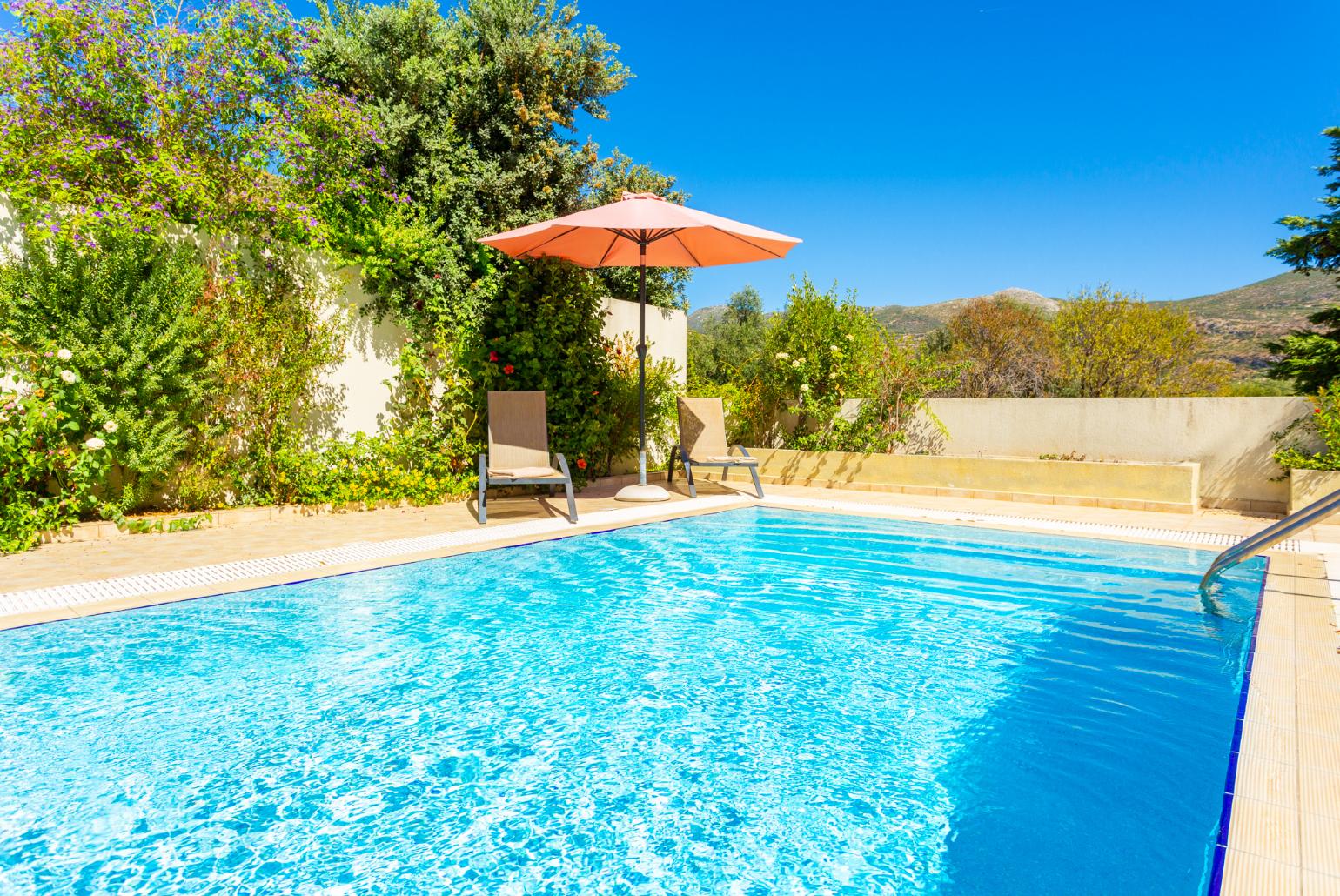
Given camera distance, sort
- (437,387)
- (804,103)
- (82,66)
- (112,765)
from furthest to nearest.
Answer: (804,103), (437,387), (82,66), (112,765)

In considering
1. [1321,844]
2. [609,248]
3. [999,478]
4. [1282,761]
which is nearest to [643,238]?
[609,248]

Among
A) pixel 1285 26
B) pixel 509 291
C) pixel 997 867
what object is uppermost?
pixel 1285 26

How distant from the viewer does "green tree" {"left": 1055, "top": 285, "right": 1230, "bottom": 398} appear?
12922mm

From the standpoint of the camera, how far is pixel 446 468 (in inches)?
314

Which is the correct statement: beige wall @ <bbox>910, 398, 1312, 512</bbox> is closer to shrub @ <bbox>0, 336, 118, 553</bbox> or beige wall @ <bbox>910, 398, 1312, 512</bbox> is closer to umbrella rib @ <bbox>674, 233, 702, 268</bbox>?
umbrella rib @ <bbox>674, 233, 702, 268</bbox>

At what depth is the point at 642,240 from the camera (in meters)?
7.73

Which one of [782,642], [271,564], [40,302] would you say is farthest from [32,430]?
Answer: [782,642]

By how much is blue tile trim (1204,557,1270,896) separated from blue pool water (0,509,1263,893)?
1.7 inches

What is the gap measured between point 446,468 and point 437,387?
2.91ft

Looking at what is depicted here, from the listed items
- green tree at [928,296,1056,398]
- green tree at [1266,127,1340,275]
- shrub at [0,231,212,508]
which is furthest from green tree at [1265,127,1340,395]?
shrub at [0,231,212,508]

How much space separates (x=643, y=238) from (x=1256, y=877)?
7000 millimetres

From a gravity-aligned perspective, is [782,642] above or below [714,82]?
below

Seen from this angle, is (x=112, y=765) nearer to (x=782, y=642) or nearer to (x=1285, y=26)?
(x=782, y=642)

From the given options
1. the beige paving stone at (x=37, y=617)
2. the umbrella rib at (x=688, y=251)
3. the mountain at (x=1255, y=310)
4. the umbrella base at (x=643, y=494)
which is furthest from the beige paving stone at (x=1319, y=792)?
the mountain at (x=1255, y=310)
